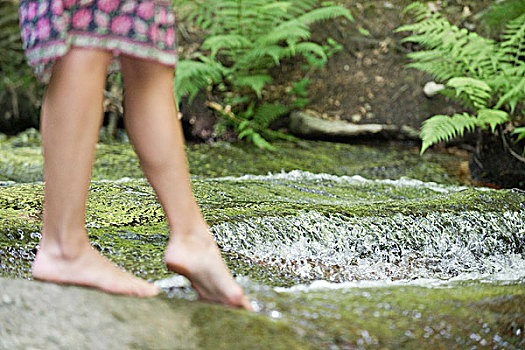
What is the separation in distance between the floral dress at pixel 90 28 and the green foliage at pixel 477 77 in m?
2.78

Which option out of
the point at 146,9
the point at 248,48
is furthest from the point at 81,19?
the point at 248,48

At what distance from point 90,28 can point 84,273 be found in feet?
1.98

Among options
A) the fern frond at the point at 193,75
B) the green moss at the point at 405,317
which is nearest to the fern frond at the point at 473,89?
the fern frond at the point at 193,75

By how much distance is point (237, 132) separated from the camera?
18.0 ft

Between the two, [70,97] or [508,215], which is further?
[508,215]

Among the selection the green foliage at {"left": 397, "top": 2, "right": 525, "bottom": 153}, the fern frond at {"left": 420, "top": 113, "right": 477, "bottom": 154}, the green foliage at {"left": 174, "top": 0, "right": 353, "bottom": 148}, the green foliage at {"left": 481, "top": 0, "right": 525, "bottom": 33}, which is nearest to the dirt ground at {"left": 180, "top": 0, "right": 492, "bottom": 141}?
the green foliage at {"left": 174, "top": 0, "right": 353, "bottom": 148}

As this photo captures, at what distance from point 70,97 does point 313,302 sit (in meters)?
0.82

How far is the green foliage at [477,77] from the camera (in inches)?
154

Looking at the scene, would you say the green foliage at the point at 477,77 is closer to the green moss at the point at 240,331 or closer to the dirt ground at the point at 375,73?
the dirt ground at the point at 375,73

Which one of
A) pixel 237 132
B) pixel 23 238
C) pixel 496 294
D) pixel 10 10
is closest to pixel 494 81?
pixel 237 132

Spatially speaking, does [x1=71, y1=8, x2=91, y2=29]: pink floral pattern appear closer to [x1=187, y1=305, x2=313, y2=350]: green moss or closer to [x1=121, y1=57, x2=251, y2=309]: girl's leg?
[x1=121, y1=57, x2=251, y2=309]: girl's leg

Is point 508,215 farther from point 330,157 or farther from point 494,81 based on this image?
point 330,157

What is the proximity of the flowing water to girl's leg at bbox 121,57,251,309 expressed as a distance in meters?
0.12

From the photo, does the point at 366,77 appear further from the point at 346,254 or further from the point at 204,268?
the point at 204,268
